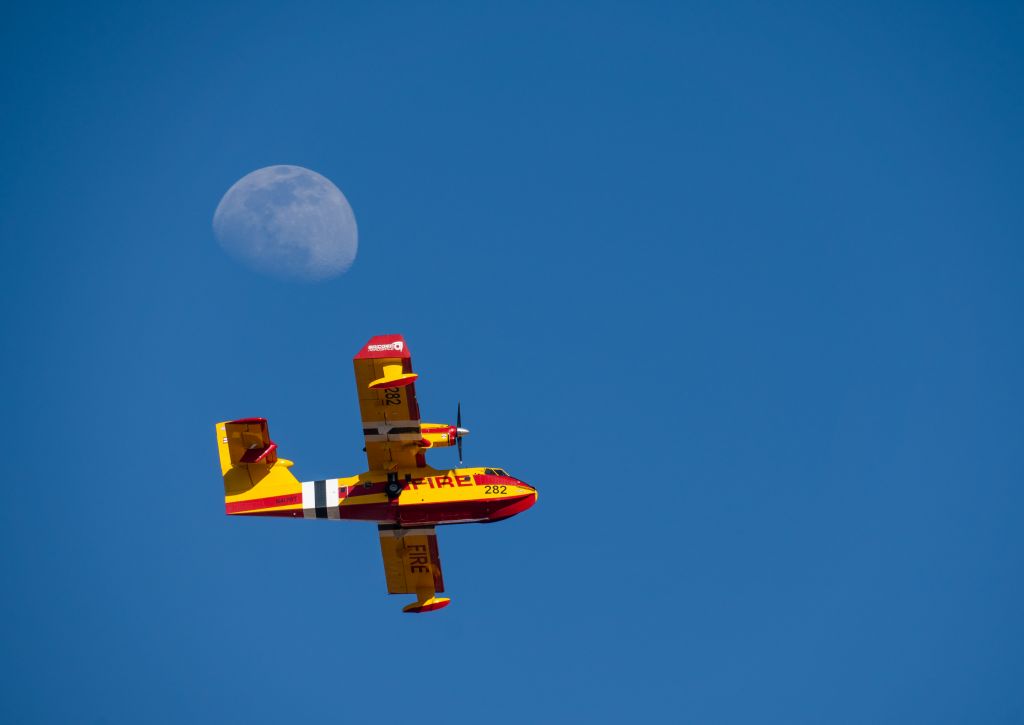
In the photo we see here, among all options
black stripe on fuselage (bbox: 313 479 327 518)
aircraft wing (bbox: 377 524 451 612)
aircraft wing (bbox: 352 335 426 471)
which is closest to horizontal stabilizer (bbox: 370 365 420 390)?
aircraft wing (bbox: 352 335 426 471)

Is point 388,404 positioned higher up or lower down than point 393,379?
lower down

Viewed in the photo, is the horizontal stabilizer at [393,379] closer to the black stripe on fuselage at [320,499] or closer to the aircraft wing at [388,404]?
the aircraft wing at [388,404]

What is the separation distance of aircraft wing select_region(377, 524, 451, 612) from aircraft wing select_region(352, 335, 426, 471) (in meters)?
4.23

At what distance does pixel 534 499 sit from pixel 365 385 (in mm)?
8497

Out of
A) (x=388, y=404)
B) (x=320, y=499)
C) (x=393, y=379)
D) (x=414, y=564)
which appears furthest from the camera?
(x=414, y=564)

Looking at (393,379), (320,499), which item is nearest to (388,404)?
(393,379)

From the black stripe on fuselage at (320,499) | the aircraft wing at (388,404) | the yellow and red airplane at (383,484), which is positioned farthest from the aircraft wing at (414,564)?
the aircraft wing at (388,404)

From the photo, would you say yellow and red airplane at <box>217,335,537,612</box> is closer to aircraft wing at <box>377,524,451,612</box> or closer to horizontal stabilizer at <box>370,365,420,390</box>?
horizontal stabilizer at <box>370,365,420,390</box>

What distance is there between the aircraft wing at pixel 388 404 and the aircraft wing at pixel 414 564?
13.9 ft

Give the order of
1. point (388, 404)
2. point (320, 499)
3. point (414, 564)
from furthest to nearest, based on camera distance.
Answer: point (414, 564), point (320, 499), point (388, 404)

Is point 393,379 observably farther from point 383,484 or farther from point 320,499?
point 320,499

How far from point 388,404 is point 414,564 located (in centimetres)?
884

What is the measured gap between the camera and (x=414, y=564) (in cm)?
3997

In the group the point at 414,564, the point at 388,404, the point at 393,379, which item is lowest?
the point at 414,564
